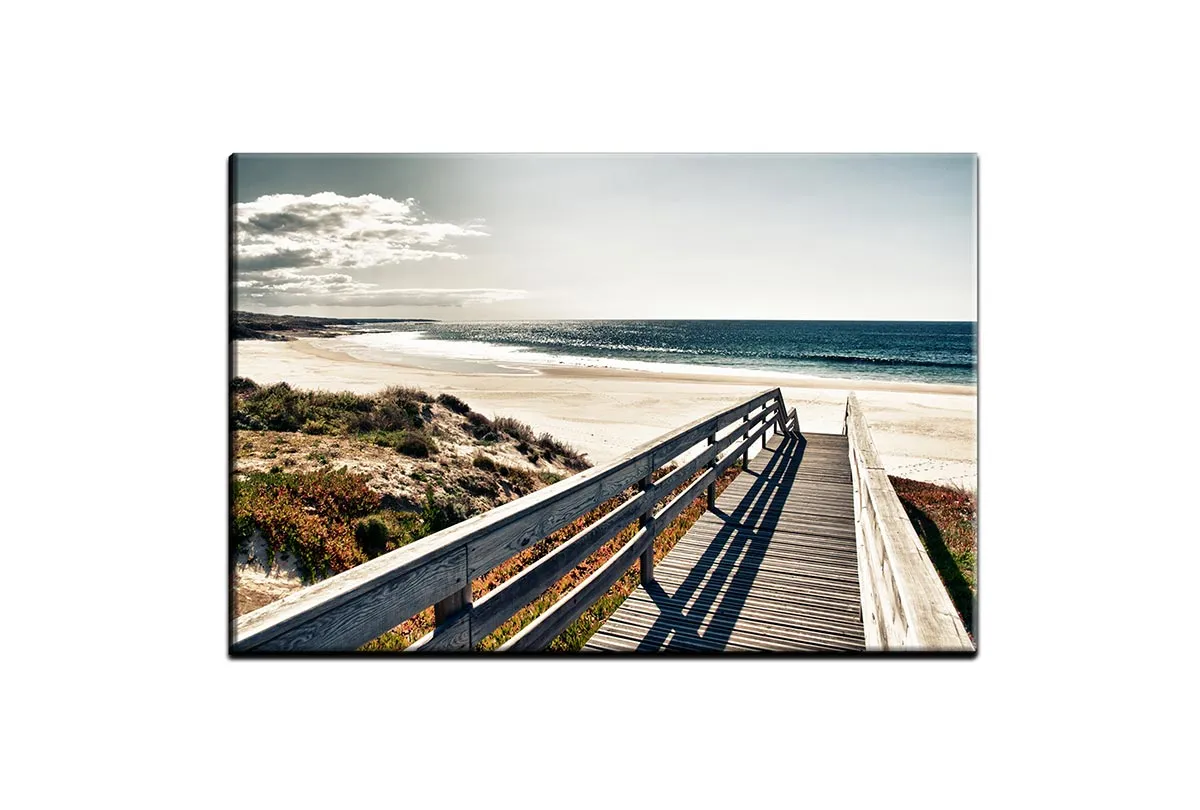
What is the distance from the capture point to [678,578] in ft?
12.6

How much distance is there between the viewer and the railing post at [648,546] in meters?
3.50

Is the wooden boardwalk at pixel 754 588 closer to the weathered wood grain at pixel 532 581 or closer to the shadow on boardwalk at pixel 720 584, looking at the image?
the shadow on boardwalk at pixel 720 584

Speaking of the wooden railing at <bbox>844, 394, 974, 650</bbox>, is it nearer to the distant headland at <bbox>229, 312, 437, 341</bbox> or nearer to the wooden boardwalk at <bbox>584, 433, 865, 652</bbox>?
the wooden boardwalk at <bbox>584, 433, 865, 652</bbox>

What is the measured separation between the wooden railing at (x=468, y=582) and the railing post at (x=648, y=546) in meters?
0.02

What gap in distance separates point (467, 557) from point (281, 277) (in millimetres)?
2467

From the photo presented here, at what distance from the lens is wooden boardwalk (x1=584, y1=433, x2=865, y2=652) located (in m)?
3.25

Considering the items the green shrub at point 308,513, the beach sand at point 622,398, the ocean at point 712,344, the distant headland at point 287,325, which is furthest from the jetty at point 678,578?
the distant headland at point 287,325

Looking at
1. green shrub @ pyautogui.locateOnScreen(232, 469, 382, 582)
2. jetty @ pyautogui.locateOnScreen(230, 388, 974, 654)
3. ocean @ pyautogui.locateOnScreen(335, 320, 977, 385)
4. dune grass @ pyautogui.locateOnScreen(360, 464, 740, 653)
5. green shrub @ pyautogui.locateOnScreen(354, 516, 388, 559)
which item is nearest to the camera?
jetty @ pyautogui.locateOnScreen(230, 388, 974, 654)

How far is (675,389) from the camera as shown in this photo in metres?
7.72

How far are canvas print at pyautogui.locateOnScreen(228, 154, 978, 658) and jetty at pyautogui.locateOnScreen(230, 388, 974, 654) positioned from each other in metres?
0.01

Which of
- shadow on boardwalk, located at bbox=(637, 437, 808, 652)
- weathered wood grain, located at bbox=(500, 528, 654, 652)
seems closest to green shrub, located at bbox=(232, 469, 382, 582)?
weathered wood grain, located at bbox=(500, 528, 654, 652)

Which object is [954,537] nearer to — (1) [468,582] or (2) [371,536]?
(1) [468,582]
